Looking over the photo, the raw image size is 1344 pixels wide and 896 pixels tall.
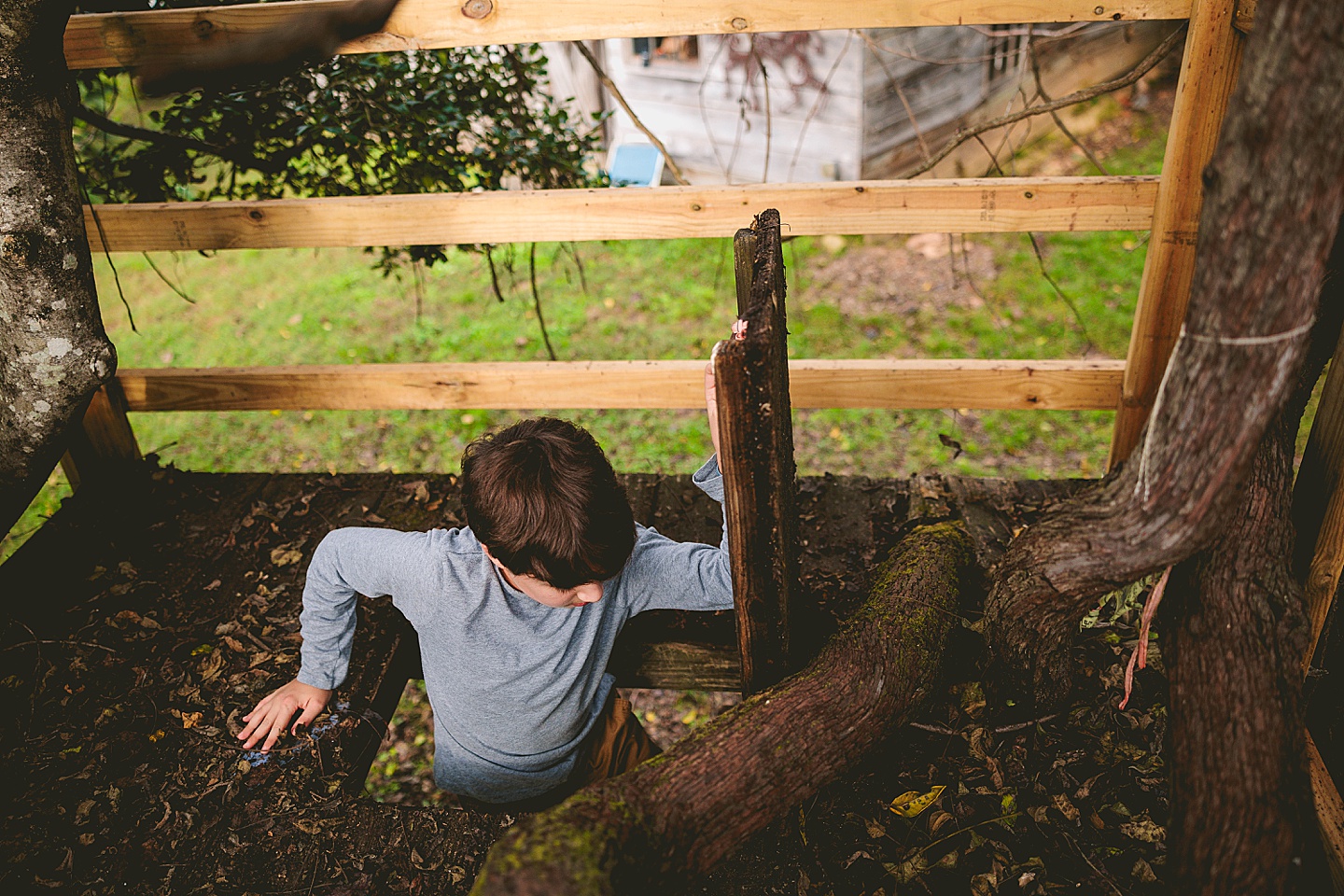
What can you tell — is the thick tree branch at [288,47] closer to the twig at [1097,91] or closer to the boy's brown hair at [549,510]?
the boy's brown hair at [549,510]

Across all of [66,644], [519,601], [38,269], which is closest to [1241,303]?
[519,601]

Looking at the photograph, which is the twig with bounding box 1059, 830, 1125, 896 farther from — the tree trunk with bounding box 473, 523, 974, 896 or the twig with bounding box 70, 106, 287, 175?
the twig with bounding box 70, 106, 287, 175

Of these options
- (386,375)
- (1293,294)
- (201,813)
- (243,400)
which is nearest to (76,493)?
(243,400)

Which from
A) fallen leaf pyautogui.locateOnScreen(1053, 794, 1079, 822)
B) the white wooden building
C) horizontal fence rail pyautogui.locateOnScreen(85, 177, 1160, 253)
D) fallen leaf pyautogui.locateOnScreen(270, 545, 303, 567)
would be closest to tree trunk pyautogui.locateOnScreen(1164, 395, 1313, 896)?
fallen leaf pyautogui.locateOnScreen(1053, 794, 1079, 822)

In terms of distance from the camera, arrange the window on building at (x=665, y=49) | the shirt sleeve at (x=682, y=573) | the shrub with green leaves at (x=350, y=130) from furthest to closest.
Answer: the window on building at (x=665, y=49), the shrub with green leaves at (x=350, y=130), the shirt sleeve at (x=682, y=573)

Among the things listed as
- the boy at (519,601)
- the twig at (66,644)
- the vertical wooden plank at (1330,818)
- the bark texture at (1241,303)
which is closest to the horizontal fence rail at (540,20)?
the boy at (519,601)

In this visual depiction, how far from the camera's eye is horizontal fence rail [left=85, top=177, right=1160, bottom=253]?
255 centimetres

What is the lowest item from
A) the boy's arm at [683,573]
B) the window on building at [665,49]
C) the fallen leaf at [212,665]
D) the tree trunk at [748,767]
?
the fallen leaf at [212,665]

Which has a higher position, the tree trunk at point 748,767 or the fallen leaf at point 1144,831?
the tree trunk at point 748,767

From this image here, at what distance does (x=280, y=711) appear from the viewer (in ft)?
7.80

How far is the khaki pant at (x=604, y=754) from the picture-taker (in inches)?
93.4

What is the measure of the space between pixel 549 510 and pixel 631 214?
3.92 ft

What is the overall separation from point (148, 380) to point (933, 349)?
172 inches

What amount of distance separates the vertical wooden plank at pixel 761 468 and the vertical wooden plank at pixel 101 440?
8.21ft
